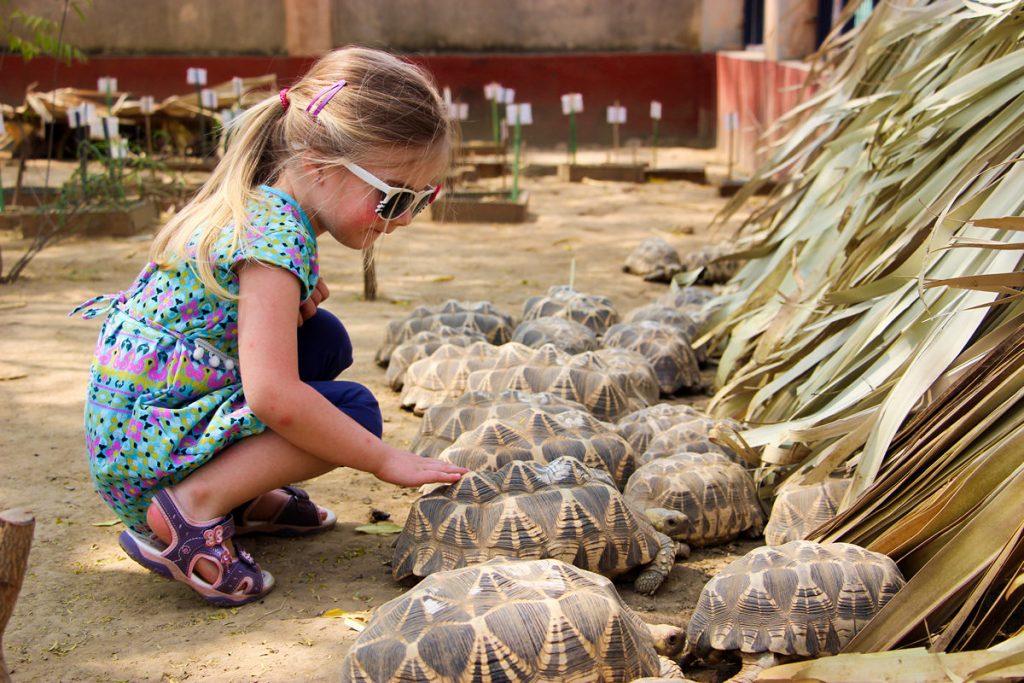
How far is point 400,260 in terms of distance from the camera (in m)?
6.30

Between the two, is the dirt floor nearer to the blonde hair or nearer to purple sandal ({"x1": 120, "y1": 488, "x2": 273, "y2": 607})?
purple sandal ({"x1": 120, "y1": 488, "x2": 273, "y2": 607})

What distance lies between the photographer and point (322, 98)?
2.27m

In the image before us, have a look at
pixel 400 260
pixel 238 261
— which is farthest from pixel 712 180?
pixel 238 261

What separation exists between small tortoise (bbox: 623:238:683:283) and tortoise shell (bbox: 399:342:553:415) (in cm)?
216

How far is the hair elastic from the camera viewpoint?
7.42ft

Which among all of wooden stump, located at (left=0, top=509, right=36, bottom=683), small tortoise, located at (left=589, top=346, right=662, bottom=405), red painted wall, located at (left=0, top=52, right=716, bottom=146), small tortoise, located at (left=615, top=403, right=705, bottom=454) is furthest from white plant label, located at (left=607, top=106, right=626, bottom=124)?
wooden stump, located at (left=0, top=509, right=36, bottom=683)

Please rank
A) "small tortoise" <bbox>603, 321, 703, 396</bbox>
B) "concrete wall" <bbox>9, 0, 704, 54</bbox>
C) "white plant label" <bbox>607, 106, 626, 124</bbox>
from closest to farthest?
"small tortoise" <bbox>603, 321, 703, 396</bbox>, "white plant label" <bbox>607, 106, 626, 124</bbox>, "concrete wall" <bbox>9, 0, 704, 54</bbox>

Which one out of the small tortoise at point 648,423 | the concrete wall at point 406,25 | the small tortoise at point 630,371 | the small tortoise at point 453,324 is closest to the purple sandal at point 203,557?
the small tortoise at point 648,423

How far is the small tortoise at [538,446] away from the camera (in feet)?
8.32

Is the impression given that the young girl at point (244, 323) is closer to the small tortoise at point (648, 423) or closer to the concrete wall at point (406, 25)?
the small tortoise at point (648, 423)

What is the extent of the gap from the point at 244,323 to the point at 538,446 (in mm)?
781

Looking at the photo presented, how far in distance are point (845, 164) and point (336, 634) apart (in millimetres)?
2698

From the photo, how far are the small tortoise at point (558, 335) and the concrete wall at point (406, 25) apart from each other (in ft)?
28.5

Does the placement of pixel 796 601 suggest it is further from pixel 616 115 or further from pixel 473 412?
pixel 616 115
